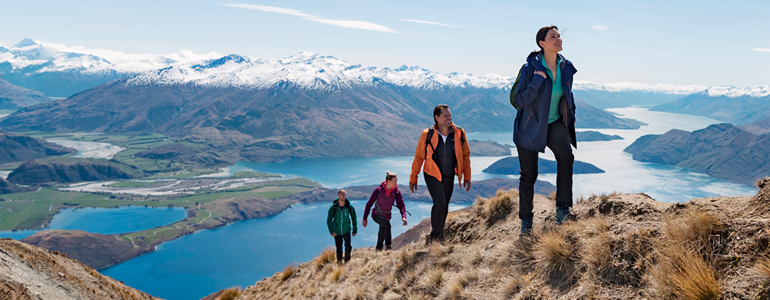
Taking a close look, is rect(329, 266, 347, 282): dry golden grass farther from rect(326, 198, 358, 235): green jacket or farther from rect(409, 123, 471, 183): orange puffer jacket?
rect(409, 123, 471, 183): orange puffer jacket

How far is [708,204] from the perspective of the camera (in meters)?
4.03

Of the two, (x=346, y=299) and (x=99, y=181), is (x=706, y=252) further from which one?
(x=99, y=181)

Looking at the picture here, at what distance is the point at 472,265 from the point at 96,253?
383ft

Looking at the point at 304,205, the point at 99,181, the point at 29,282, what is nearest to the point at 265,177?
the point at 304,205

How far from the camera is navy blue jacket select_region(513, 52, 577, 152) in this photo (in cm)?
446

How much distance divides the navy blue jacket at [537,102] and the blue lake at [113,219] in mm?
136413

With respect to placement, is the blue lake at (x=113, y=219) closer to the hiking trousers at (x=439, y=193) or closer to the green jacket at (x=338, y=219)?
the green jacket at (x=338, y=219)

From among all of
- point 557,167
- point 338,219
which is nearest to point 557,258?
point 557,167

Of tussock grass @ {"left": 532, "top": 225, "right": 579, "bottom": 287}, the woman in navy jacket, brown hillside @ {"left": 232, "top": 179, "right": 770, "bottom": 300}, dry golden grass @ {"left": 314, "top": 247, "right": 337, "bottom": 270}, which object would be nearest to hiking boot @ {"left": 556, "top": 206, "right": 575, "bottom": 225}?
brown hillside @ {"left": 232, "top": 179, "right": 770, "bottom": 300}

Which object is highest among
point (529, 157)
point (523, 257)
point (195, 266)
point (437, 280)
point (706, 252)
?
point (529, 157)

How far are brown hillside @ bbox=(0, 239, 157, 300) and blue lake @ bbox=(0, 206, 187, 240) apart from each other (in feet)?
420

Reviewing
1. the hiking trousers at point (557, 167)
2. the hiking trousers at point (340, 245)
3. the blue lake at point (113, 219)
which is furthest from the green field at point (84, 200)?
the hiking trousers at point (557, 167)

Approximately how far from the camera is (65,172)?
185 meters

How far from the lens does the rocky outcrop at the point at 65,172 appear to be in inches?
7219
